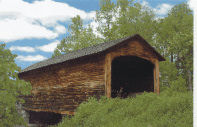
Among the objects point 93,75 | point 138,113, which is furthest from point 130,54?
point 138,113

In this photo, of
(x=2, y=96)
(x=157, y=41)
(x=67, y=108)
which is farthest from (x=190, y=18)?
(x=2, y=96)

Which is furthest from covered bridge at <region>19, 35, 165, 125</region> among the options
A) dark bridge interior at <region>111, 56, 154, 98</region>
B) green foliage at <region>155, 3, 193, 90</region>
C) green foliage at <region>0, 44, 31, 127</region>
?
green foliage at <region>155, 3, 193, 90</region>

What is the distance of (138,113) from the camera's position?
907 cm

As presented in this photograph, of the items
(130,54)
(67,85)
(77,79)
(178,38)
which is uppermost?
(178,38)

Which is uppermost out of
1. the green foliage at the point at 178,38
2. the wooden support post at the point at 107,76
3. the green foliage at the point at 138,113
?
the green foliage at the point at 178,38

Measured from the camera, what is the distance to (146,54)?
1435 centimetres

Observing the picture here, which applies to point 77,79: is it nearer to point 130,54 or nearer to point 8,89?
point 130,54

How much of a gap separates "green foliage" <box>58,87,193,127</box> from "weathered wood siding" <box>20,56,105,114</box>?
1373 millimetres

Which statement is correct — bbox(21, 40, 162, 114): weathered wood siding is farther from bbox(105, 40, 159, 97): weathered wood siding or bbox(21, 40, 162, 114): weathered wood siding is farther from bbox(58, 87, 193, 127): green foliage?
bbox(58, 87, 193, 127): green foliage

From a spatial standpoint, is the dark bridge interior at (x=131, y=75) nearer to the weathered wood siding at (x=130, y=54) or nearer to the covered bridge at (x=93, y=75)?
the covered bridge at (x=93, y=75)

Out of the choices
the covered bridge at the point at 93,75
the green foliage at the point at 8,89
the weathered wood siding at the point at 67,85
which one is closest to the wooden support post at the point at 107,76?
the covered bridge at the point at 93,75

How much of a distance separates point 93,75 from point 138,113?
14.0ft

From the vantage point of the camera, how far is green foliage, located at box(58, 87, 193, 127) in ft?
25.1

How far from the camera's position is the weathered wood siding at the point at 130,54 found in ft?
38.6
